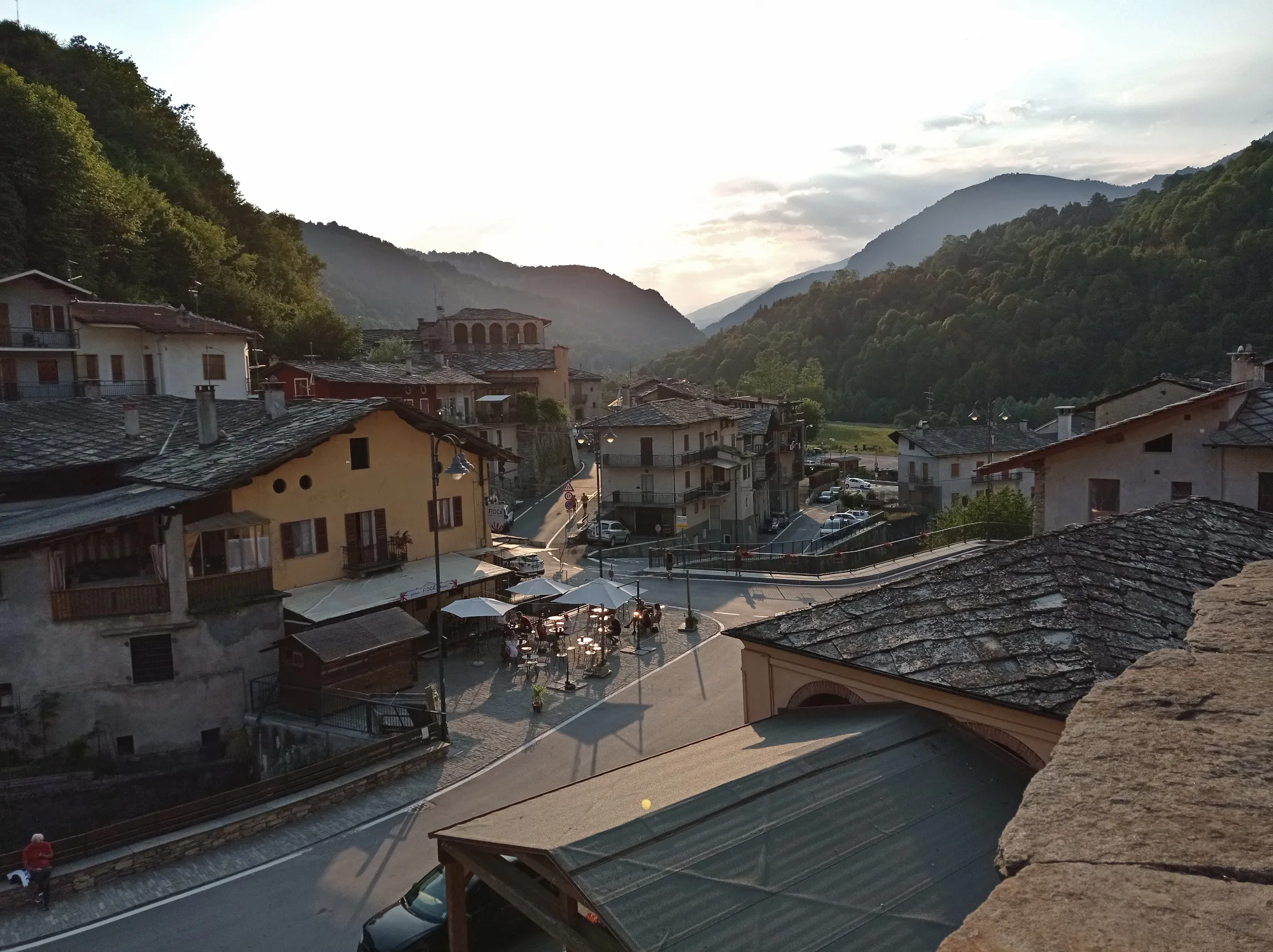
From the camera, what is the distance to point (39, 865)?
14.1 m

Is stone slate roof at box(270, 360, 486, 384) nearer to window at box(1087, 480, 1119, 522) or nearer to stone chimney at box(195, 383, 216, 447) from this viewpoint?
stone chimney at box(195, 383, 216, 447)

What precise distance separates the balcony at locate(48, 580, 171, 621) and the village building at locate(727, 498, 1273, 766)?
54.4 ft

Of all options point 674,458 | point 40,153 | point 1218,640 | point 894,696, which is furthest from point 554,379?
point 1218,640

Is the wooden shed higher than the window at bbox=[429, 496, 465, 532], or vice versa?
the window at bbox=[429, 496, 465, 532]

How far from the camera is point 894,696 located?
9.88 m

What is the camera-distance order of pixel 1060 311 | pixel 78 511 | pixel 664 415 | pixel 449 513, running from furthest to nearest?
pixel 1060 311 < pixel 664 415 < pixel 449 513 < pixel 78 511

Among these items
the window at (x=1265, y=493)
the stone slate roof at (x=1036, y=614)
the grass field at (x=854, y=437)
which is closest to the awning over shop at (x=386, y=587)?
the stone slate roof at (x=1036, y=614)

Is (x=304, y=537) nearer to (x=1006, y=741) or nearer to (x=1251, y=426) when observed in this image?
(x=1006, y=741)

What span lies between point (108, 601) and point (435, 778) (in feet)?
31.9

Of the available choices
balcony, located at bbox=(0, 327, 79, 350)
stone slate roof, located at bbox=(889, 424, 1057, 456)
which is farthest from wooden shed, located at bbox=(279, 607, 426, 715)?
stone slate roof, located at bbox=(889, 424, 1057, 456)

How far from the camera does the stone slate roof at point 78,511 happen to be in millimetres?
21188

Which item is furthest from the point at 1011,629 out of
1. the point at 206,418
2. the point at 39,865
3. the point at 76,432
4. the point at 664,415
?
the point at 664,415

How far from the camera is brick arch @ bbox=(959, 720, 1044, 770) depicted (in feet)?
27.7

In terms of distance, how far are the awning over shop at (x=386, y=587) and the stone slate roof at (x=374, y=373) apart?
28.8 m
